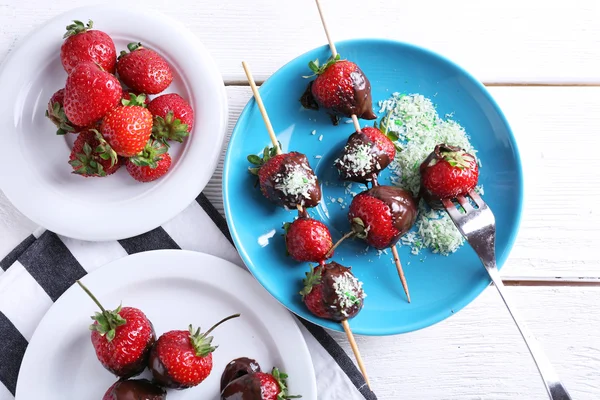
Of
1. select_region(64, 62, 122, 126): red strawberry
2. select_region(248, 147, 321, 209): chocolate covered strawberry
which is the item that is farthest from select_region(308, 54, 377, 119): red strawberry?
select_region(64, 62, 122, 126): red strawberry

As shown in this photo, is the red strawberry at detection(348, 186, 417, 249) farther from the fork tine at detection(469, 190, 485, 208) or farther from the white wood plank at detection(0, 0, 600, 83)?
the white wood plank at detection(0, 0, 600, 83)

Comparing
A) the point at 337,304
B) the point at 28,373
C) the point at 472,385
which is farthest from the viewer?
the point at 472,385

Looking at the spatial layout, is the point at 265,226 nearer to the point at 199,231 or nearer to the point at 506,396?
the point at 199,231

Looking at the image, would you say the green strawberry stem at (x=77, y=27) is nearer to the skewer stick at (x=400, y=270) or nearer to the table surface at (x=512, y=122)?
the table surface at (x=512, y=122)

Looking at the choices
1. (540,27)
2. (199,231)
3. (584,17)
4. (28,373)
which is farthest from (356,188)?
(28,373)

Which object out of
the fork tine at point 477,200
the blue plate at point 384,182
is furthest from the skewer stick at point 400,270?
the fork tine at point 477,200

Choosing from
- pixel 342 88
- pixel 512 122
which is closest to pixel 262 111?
pixel 342 88
